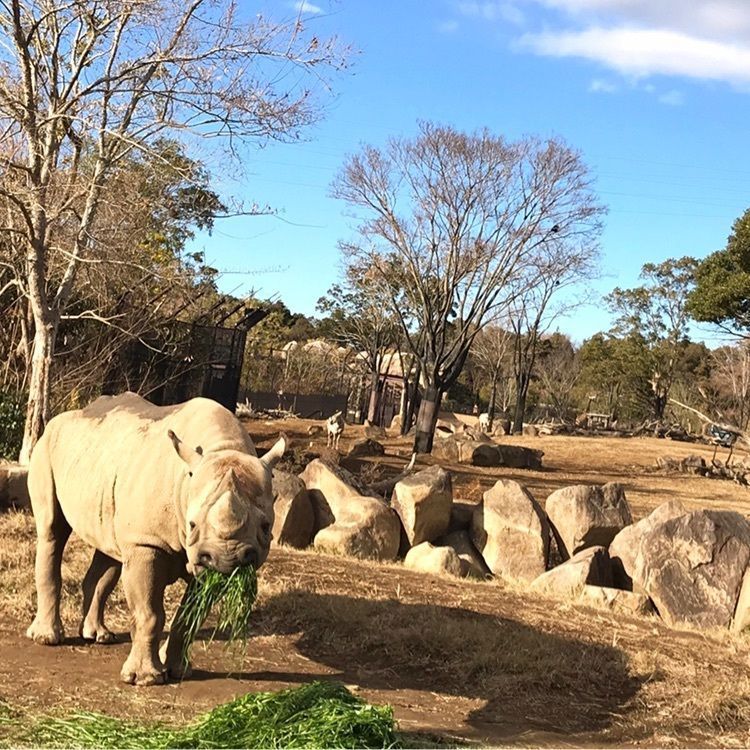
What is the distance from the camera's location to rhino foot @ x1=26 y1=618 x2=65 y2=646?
266 inches

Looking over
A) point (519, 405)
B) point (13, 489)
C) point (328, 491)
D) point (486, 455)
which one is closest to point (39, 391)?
point (13, 489)

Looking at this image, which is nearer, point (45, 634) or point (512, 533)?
point (45, 634)

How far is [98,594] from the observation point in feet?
22.8

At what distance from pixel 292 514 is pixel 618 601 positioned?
3.61 meters

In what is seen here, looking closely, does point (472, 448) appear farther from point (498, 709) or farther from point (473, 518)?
point (498, 709)

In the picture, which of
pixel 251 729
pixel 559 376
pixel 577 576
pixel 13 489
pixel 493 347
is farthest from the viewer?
pixel 559 376

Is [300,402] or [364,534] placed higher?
[300,402]

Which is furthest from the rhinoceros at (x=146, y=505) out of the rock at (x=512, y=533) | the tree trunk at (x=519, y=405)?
the tree trunk at (x=519, y=405)

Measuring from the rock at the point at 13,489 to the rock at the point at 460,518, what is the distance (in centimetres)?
469

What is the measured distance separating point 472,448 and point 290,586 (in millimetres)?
18340

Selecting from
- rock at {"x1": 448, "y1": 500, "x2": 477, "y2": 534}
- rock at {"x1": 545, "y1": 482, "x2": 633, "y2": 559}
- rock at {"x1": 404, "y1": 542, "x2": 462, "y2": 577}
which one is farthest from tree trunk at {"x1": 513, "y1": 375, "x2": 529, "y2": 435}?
rock at {"x1": 404, "y1": 542, "x2": 462, "y2": 577}

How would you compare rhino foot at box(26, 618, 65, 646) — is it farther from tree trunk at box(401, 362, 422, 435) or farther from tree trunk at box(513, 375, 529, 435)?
tree trunk at box(513, 375, 529, 435)

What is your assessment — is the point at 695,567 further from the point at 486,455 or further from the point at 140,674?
the point at 486,455

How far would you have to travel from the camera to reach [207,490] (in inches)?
208
